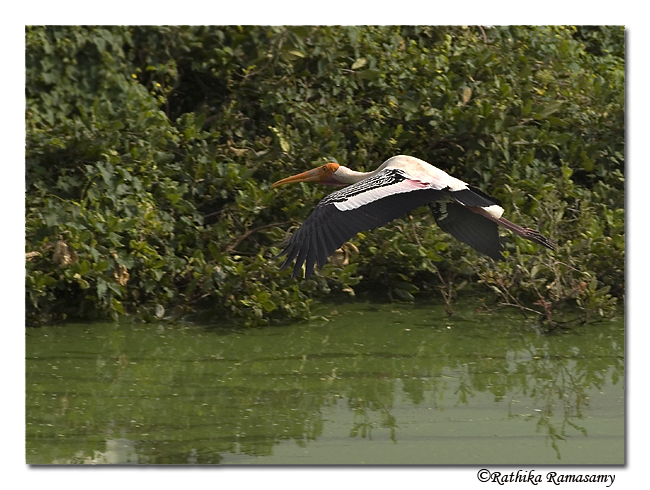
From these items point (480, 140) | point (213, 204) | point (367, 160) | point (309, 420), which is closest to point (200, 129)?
point (213, 204)

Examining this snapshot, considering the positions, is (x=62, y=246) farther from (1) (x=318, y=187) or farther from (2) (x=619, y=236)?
(2) (x=619, y=236)

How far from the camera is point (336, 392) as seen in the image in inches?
244

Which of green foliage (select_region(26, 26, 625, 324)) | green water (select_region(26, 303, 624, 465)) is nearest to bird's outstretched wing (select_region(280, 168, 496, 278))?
green water (select_region(26, 303, 624, 465))

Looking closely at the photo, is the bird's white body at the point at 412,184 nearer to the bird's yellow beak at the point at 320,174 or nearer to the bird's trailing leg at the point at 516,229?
the bird's trailing leg at the point at 516,229

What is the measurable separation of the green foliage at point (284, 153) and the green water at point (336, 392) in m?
0.25

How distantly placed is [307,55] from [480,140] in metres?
1.20

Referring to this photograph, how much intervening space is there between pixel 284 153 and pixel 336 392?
176cm

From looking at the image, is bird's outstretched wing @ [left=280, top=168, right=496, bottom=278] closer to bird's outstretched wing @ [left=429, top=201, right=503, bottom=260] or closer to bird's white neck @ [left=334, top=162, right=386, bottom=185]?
bird's outstretched wing @ [left=429, top=201, right=503, bottom=260]

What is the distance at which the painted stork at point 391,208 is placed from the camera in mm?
5043

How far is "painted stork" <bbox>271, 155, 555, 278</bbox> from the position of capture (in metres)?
5.04

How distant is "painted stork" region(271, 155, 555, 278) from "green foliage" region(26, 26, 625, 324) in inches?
36.6

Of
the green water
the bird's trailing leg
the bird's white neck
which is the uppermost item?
the bird's white neck

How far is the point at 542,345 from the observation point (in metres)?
6.75

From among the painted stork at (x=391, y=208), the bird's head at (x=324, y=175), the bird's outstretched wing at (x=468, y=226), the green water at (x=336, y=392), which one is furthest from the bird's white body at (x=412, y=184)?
the green water at (x=336, y=392)
